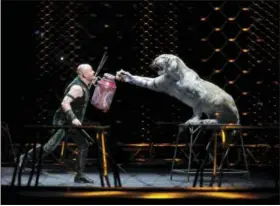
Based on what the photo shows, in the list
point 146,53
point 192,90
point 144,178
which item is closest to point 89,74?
point 192,90

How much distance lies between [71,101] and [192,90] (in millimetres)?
685

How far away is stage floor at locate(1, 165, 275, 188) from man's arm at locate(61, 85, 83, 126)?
0.35 metres

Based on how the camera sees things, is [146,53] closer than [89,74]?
No

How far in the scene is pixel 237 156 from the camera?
14.5 ft

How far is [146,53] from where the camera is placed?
14.1 ft

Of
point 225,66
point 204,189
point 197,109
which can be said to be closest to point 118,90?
point 225,66

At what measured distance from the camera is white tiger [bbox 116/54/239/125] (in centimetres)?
325

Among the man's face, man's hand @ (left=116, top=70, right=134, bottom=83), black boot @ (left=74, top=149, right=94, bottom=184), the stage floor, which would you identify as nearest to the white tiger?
man's hand @ (left=116, top=70, right=134, bottom=83)

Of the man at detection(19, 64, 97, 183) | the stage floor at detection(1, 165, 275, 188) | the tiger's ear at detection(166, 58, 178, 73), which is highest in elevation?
the tiger's ear at detection(166, 58, 178, 73)

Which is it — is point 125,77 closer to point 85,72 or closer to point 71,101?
point 85,72

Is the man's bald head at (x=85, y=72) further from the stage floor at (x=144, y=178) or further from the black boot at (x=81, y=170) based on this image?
the stage floor at (x=144, y=178)

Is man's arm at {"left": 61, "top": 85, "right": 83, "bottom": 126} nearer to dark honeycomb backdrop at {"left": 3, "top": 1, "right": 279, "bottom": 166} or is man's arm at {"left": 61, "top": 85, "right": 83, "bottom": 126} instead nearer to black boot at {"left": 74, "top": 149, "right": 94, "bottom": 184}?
black boot at {"left": 74, "top": 149, "right": 94, "bottom": 184}

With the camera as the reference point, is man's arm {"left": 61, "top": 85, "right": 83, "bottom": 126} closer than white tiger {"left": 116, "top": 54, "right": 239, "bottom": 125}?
Yes

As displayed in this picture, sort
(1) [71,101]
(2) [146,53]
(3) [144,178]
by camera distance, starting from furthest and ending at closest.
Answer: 1. (2) [146,53]
2. (3) [144,178]
3. (1) [71,101]
